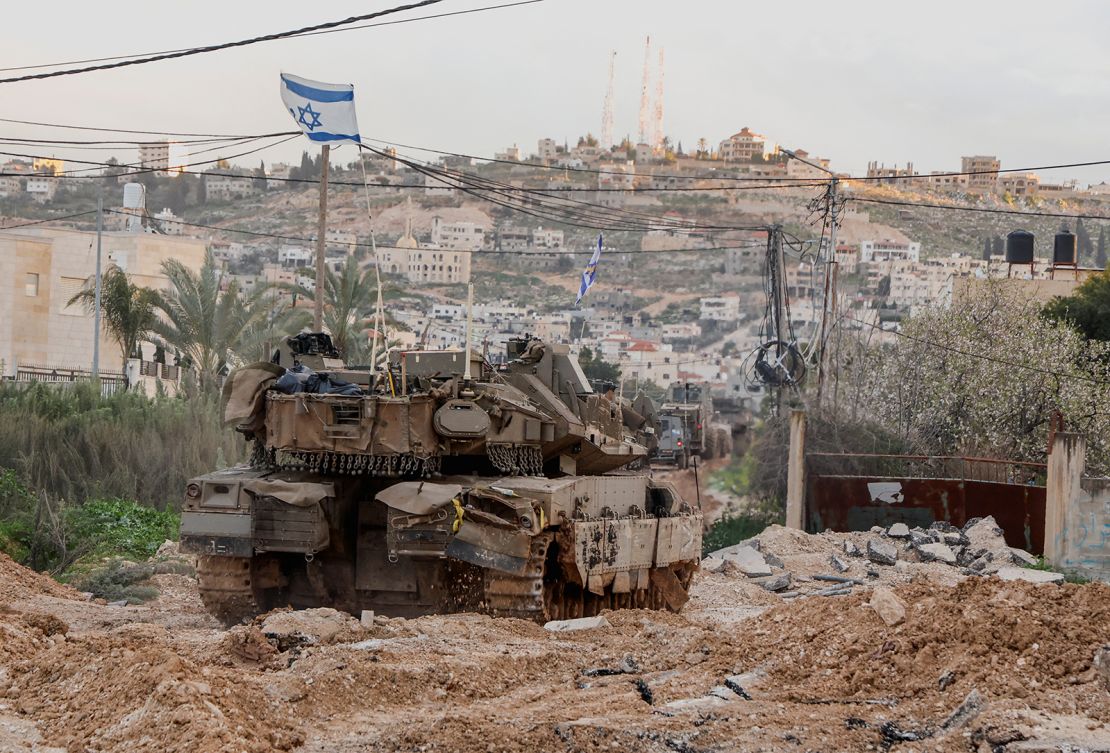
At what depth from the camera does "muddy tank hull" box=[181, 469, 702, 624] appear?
13.8 metres

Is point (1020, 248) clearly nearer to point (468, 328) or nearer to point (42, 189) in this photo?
point (468, 328)

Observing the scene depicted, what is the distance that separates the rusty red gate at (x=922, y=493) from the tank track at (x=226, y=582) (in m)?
16.0

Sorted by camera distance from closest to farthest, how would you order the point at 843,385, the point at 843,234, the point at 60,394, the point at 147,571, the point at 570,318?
1. the point at 147,571
2. the point at 60,394
3. the point at 843,385
4. the point at 570,318
5. the point at 843,234

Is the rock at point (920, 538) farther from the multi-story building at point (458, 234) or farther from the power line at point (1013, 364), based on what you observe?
the multi-story building at point (458, 234)

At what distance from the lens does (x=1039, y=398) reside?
106 ft

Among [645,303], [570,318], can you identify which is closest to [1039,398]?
[570,318]

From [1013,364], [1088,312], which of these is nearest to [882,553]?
[1013,364]

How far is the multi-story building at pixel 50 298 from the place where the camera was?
4772 centimetres

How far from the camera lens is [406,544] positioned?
1382 cm

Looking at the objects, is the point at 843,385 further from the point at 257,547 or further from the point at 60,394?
the point at 257,547

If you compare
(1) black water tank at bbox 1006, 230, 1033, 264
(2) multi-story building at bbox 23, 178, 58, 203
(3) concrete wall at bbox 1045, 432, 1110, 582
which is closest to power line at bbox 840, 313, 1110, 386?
(3) concrete wall at bbox 1045, 432, 1110, 582

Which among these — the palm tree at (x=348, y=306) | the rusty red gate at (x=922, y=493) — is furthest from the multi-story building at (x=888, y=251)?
the rusty red gate at (x=922, y=493)

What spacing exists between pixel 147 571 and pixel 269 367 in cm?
495

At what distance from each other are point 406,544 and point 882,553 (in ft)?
41.3
